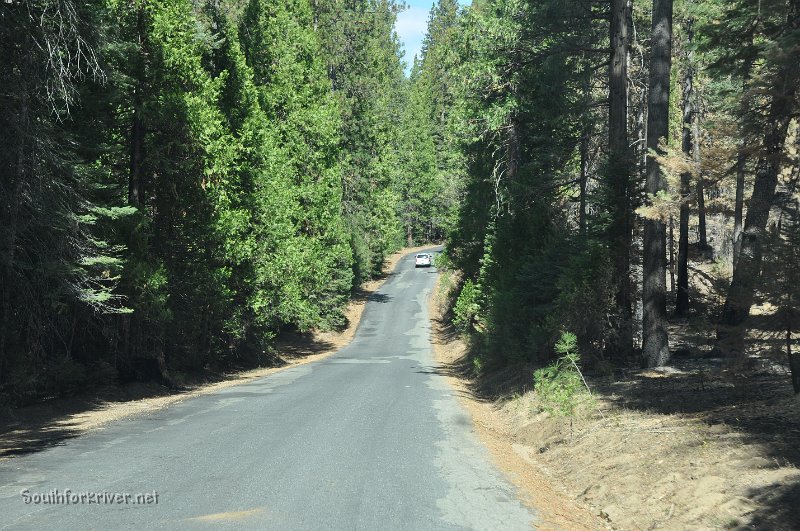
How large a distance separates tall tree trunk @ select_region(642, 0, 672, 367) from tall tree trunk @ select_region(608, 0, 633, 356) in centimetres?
90

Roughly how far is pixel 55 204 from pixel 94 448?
560 centimetres

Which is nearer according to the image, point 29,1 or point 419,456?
point 419,456

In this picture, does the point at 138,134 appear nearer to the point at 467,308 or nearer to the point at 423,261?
the point at 467,308

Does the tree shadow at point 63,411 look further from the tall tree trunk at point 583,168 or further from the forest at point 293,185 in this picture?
the tall tree trunk at point 583,168

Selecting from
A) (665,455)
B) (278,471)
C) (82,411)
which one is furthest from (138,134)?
(665,455)

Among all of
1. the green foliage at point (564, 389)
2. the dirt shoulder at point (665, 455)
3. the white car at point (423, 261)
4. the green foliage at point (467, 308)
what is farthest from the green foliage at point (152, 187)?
the white car at point (423, 261)

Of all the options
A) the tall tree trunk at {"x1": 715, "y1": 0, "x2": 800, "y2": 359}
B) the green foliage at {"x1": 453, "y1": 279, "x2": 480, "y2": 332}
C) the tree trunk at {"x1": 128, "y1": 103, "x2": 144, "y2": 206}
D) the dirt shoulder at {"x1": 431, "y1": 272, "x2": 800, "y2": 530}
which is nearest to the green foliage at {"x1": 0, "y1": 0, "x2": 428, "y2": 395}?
the tree trunk at {"x1": 128, "y1": 103, "x2": 144, "y2": 206}

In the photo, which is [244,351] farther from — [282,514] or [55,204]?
[282,514]

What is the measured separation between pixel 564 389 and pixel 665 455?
3800 mm

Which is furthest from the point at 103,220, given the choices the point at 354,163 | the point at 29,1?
the point at 354,163

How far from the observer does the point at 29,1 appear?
11.9 meters

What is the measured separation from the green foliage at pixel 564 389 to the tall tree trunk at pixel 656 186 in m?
2.18

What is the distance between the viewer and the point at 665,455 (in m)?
8.02

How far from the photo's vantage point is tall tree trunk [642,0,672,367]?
1435 centimetres
